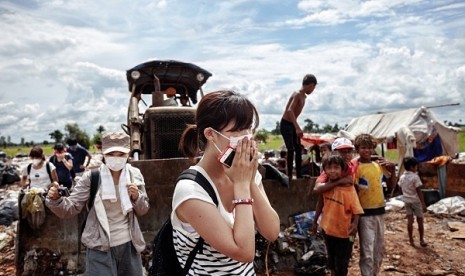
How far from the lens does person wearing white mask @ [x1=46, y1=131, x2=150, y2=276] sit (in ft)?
10.0

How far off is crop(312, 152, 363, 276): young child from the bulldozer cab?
3.00 m

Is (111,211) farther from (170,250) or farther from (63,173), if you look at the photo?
(63,173)

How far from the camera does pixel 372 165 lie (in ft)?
14.5

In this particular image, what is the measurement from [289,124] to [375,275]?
259 cm

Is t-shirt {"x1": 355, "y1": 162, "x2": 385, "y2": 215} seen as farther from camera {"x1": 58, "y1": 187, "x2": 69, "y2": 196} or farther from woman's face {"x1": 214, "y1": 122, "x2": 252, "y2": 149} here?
woman's face {"x1": 214, "y1": 122, "x2": 252, "y2": 149}

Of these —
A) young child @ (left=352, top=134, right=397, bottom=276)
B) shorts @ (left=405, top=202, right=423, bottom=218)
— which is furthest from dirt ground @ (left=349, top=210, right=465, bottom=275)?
young child @ (left=352, top=134, right=397, bottom=276)

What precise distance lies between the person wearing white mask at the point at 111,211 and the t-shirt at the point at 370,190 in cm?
240

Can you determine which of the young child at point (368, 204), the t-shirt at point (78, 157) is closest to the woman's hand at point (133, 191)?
the young child at point (368, 204)

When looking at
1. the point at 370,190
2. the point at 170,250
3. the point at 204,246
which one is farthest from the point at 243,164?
the point at 370,190

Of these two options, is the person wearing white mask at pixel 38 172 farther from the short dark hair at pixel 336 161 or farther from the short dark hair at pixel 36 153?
the short dark hair at pixel 336 161

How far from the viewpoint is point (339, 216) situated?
4.01 m

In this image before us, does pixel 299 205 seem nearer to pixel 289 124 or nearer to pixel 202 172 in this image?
pixel 289 124

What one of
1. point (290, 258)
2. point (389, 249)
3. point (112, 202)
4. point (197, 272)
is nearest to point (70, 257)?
point (112, 202)

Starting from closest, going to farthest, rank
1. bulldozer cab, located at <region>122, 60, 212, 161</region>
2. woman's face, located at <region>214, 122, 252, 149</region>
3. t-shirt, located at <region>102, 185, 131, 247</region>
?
woman's face, located at <region>214, 122, 252, 149</region> → t-shirt, located at <region>102, 185, 131, 247</region> → bulldozer cab, located at <region>122, 60, 212, 161</region>
